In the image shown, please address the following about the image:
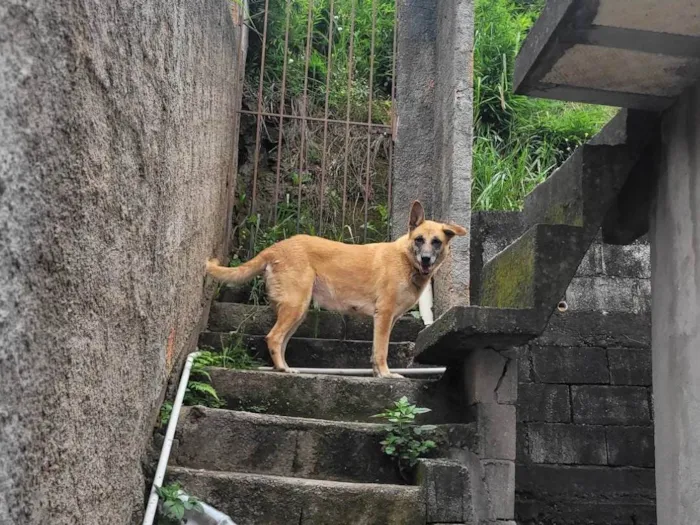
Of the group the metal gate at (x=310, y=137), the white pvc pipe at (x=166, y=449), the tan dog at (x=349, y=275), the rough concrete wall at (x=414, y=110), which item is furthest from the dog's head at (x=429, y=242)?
the white pvc pipe at (x=166, y=449)

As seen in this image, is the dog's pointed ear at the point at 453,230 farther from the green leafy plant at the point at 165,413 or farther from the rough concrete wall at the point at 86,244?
the green leafy plant at the point at 165,413

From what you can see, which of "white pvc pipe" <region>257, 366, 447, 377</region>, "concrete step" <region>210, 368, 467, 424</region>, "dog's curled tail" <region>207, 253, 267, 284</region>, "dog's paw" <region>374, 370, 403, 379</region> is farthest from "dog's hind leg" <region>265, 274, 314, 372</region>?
"dog's paw" <region>374, 370, 403, 379</region>

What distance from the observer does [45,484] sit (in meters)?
1.86

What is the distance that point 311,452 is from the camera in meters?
3.98

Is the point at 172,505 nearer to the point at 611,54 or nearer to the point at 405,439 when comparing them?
the point at 405,439

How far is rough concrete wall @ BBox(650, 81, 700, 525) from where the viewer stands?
265cm

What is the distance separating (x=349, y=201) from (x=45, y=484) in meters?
5.82

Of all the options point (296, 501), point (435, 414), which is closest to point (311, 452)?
point (296, 501)

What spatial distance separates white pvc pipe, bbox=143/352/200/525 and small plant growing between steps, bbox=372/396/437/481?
1147mm

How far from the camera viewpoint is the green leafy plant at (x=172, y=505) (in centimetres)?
317

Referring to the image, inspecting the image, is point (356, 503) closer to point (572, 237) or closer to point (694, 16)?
point (572, 237)

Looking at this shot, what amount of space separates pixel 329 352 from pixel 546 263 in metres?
2.36

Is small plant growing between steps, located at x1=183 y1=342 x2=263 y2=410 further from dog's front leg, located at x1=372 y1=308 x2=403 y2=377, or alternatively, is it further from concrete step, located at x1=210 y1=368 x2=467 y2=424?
dog's front leg, located at x1=372 y1=308 x2=403 y2=377

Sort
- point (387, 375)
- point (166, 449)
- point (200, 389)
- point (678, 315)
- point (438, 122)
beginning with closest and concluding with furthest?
point (678, 315) → point (166, 449) → point (200, 389) → point (387, 375) → point (438, 122)
